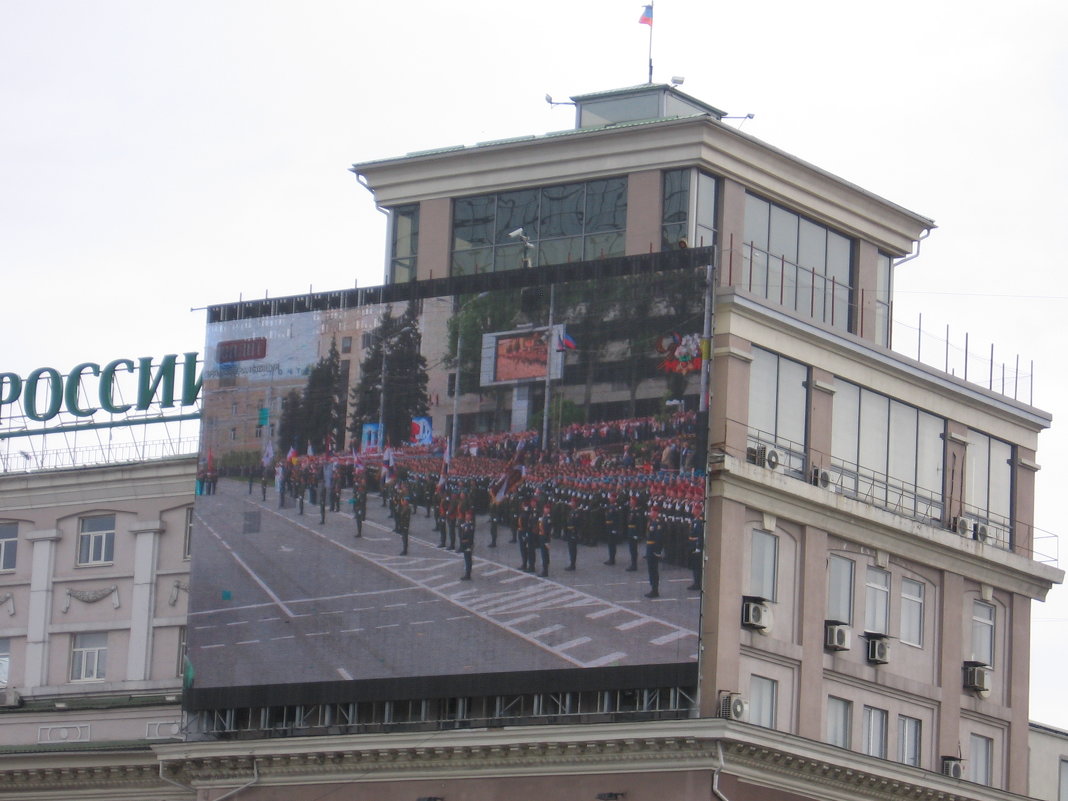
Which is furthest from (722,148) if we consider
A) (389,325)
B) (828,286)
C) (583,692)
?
(583,692)

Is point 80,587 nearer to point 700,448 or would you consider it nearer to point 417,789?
point 417,789

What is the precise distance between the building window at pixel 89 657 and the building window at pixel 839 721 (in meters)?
23.1

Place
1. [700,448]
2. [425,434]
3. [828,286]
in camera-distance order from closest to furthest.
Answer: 1. [700,448]
2. [425,434]
3. [828,286]

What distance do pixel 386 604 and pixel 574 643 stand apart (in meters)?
6.29

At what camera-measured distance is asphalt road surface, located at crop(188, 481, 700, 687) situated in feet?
217

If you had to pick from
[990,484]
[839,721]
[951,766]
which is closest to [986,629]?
[990,484]

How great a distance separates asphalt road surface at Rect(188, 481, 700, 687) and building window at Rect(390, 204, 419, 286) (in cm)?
794

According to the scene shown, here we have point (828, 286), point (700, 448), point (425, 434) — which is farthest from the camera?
point (828, 286)

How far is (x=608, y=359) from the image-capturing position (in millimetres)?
67938

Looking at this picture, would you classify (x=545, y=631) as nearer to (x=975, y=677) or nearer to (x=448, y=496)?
(x=448, y=496)

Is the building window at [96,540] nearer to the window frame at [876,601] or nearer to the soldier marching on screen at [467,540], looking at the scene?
the soldier marching on screen at [467,540]

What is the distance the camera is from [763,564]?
222ft

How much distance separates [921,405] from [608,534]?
12.1m

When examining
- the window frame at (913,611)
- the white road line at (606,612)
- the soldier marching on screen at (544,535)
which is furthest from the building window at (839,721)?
the soldier marching on screen at (544,535)
